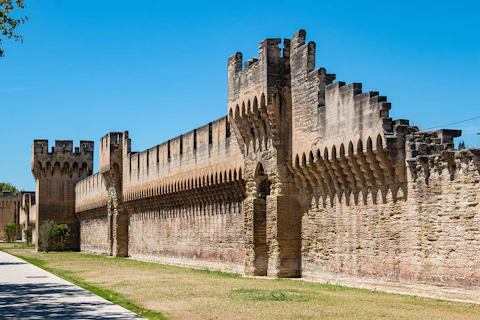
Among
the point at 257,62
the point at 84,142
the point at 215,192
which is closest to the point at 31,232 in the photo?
the point at 84,142

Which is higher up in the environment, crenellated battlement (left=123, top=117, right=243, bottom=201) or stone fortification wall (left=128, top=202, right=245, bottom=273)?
crenellated battlement (left=123, top=117, right=243, bottom=201)

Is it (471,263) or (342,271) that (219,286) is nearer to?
(342,271)

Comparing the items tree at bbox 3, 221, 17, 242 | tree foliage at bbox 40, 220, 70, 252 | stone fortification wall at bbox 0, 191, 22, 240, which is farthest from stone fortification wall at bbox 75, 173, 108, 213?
stone fortification wall at bbox 0, 191, 22, 240

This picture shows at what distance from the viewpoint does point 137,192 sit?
35.7m

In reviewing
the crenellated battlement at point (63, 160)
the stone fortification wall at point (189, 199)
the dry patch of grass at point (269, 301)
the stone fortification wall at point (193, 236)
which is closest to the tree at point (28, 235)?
the crenellated battlement at point (63, 160)

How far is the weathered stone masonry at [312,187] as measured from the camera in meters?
14.8

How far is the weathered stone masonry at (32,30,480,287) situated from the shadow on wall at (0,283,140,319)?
20.5 ft

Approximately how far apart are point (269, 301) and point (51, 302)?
4.36 m

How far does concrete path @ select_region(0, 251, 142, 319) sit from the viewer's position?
1228 centimetres

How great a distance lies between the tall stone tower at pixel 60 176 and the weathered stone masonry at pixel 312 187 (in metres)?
23.3

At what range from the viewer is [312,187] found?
1984 cm

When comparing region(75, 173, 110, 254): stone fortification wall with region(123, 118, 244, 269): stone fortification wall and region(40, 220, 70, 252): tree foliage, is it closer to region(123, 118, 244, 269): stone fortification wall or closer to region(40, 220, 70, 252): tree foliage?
region(40, 220, 70, 252): tree foliage

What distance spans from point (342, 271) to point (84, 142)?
1580 inches

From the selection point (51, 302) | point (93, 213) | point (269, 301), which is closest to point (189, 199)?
point (51, 302)
